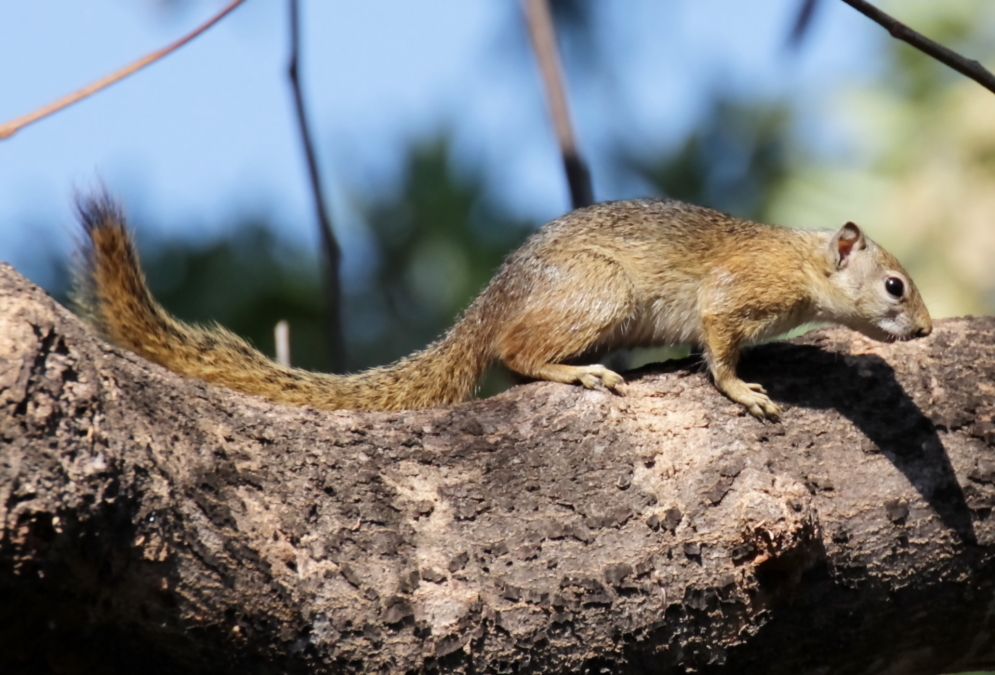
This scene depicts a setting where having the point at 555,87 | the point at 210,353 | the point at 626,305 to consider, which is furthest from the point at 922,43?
the point at 210,353

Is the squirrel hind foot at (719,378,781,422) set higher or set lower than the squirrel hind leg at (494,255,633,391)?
lower

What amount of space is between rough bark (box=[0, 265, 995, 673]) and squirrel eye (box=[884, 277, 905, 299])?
0.59 meters

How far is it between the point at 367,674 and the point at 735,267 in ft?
7.40

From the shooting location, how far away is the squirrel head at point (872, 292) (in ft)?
12.3

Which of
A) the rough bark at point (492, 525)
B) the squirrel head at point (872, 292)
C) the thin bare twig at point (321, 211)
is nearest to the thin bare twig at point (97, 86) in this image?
the rough bark at point (492, 525)

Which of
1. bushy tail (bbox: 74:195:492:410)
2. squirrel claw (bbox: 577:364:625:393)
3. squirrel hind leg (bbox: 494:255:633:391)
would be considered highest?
squirrel hind leg (bbox: 494:255:633:391)

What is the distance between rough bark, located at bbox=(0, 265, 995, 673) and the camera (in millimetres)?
2121

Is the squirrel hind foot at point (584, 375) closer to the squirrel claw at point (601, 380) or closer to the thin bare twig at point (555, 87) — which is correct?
the squirrel claw at point (601, 380)

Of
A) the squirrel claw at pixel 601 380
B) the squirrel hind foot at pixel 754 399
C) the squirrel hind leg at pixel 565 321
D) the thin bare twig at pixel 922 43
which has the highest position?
the squirrel hind leg at pixel 565 321

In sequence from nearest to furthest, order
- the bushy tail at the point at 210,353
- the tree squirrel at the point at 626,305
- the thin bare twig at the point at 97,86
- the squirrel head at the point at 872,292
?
the thin bare twig at the point at 97,86, the bushy tail at the point at 210,353, the tree squirrel at the point at 626,305, the squirrel head at the point at 872,292

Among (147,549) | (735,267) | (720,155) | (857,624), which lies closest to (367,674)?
(147,549)

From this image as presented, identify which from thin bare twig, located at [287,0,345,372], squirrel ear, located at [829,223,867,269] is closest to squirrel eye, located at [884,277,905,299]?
squirrel ear, located at [829,223,867,269]

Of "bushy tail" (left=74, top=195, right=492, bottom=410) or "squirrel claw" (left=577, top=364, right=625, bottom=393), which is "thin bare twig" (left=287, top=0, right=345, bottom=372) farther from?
"squirrel claw" (left=577, top=364, right=625, bottom=393)

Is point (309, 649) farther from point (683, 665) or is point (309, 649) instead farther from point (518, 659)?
point (683, 665)
